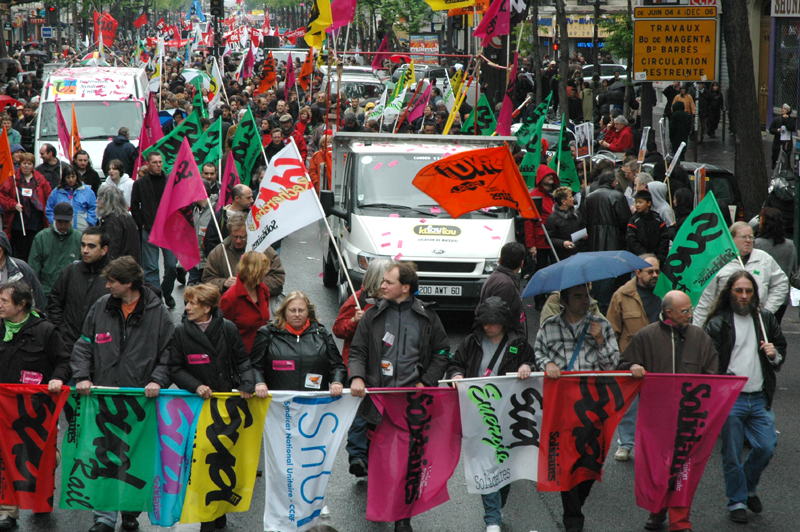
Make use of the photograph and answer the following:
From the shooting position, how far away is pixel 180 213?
8852 mm

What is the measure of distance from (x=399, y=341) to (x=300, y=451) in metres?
0.92

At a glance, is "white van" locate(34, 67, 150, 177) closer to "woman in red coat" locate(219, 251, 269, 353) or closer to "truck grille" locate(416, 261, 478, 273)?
"truck grille" locate(416, 261, 478, 273)

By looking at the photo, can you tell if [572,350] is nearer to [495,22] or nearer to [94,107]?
[495,22]

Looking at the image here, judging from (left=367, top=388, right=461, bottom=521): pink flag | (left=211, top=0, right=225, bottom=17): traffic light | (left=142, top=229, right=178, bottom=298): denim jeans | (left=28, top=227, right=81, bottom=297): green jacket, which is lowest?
(left=367, top=388, right=461, bottom=521): pink flag

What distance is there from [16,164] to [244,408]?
30.2 feet

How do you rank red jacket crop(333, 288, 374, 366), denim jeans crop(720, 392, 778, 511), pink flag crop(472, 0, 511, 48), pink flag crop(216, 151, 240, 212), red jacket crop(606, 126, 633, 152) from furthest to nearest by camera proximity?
red jacket crop(606, 126, 633, 152) → pink flag crop(472, 0, 511, 48) → pink flag crop(216, 151, 240, 212) → red jacket crop(333, 288, 374, 366) → denim jeans crop(720, 392, 778, 511)

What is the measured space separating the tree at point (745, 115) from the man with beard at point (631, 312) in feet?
24.2

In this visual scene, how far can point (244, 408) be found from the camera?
5.91 metres

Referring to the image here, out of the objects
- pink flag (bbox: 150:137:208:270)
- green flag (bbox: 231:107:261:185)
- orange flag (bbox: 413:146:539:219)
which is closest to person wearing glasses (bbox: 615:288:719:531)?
orange flag (bbox: 413:146:539:219)

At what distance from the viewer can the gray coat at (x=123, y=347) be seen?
6.07m

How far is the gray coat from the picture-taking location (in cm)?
607

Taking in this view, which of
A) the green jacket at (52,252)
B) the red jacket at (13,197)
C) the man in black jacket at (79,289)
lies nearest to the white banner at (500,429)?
the man in black jacket at (79,289)

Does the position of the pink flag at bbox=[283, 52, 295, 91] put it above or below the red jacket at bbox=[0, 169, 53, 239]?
above

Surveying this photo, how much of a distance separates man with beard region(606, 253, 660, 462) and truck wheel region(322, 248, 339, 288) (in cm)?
565
